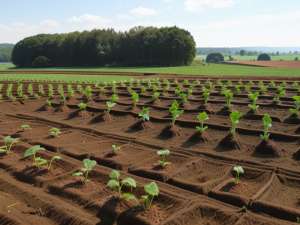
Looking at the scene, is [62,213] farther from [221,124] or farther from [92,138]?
[221,124]

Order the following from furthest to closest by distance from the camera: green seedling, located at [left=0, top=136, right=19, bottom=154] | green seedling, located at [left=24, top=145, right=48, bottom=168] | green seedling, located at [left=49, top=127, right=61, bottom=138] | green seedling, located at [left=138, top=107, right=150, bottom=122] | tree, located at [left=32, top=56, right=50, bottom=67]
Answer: tree, located at [left=32, top=56, right=50, bottom=67], green seedling, located at [left=138, top=107, right=150, bottom=122], green seedling, located at [left=49, top=127, right=61, bottom=138], green seedling, located at [left=0, top=136, right=19, bottom=154], green seedling, located at [left=24, top=145, right=48, bottom=168]

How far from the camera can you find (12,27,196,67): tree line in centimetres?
6406

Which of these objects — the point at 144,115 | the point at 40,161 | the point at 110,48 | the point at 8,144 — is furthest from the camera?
the point at 110,48

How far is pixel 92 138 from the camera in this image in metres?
9.23

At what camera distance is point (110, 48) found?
2717 inches

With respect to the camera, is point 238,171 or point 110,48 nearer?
point 238,171

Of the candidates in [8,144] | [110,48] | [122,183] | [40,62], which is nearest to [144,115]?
[8,144]

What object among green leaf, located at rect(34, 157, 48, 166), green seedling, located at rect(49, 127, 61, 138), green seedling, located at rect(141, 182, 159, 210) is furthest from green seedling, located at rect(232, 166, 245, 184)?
green seedling, located at rect(49, 127, 61, 138)

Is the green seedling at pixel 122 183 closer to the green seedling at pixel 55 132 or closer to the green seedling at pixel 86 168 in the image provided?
the green seedling at pixel 86 168

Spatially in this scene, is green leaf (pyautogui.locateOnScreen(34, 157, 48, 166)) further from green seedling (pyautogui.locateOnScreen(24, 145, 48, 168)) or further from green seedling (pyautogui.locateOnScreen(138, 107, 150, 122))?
green seedling (pyautogui.locateOnScreen(138, 107, 150, 122))

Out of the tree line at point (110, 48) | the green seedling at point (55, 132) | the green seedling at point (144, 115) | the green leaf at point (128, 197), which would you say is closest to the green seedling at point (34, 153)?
the green leaf at point (128, 197)

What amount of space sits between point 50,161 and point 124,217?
289cm

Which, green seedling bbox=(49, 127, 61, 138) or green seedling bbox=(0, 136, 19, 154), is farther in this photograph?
green seedling bbox=(49, 127, 61, 138)

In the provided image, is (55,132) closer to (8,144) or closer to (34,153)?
(8,144)
